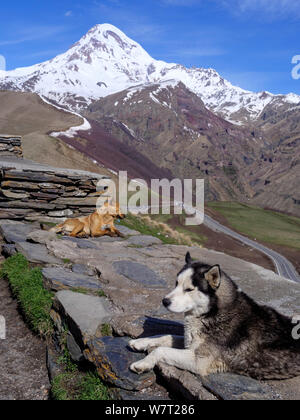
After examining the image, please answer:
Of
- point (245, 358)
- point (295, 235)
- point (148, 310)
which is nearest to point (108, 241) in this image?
point (148, 310)

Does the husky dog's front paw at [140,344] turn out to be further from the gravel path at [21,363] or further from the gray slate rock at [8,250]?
the gray slate rock at [8,250]

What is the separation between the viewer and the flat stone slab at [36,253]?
25.4ft

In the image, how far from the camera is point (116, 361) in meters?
4.37

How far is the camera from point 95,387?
435 cm

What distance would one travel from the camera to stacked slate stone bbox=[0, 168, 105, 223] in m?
11.7

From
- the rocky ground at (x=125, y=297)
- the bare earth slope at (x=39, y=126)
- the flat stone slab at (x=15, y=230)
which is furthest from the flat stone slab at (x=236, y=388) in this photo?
the bare earth slope at (x=39, y=126)

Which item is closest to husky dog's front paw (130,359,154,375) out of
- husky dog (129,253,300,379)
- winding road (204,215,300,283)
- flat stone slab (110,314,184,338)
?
husky dog (129,253,300,379)

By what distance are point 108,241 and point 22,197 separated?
361cm

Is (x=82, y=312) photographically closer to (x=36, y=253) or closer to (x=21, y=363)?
(x=21, y=363)

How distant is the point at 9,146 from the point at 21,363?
13670 millimetres

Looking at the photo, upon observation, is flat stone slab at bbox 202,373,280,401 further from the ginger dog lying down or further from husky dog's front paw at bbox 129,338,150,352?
the ginger dog lying down

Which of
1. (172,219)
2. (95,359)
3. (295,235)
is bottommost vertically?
(295,235)

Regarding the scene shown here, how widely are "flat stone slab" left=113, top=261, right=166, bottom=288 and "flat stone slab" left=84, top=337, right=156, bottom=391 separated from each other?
2311 millimetres
